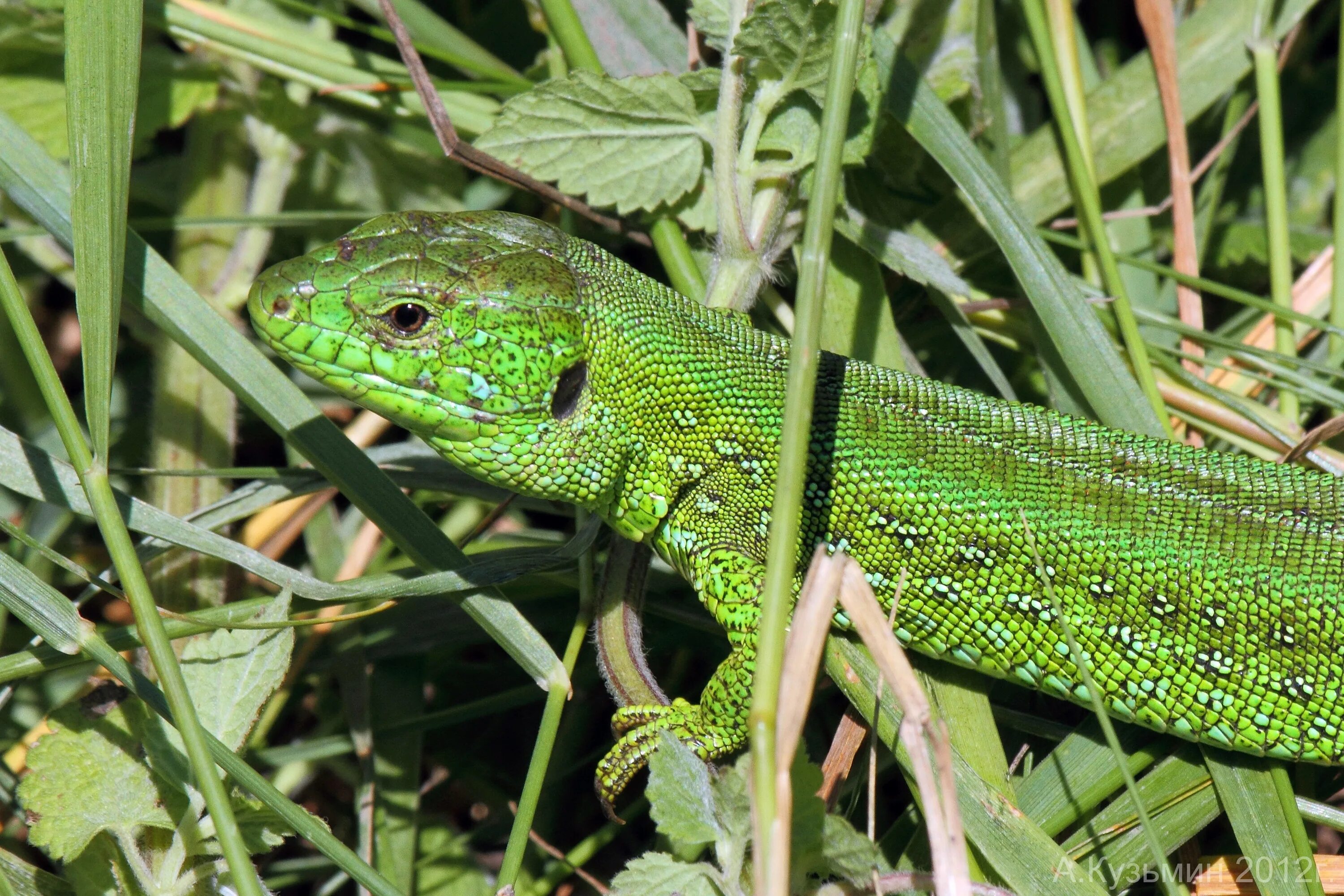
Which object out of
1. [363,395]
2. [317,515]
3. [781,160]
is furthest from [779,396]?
[317,515]

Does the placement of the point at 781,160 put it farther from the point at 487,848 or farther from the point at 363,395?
the point at 487,848

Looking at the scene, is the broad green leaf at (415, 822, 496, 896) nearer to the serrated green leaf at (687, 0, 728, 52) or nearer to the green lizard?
the green lizard

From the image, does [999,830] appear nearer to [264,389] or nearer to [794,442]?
[794,442]

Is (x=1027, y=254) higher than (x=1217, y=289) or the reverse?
the reverse

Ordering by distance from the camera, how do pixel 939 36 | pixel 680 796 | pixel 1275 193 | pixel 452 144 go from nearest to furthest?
1. pixel 680 796
2. pixel 452 144
3. pixel 939 36
4. pixel 1275 193

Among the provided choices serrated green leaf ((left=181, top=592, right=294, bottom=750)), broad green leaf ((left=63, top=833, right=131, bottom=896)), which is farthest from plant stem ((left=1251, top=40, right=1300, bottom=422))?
broad green leaf ((left=63, top=833, right=131, bottom=896))

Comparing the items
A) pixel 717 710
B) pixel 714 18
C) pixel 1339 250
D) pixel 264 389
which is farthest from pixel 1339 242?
pixel 264 389
